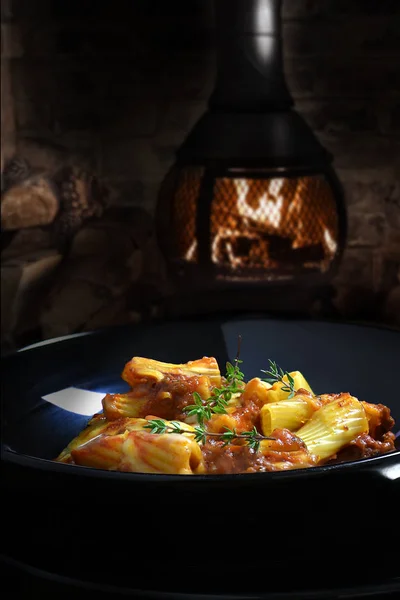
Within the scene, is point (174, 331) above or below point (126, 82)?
below

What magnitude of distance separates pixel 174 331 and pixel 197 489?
58 centimetres

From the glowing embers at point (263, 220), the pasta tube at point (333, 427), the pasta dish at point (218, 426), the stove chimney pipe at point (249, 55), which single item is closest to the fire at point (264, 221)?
the glowing embers at point (263, 220)

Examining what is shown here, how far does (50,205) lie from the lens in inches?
96.5

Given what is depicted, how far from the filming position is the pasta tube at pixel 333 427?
931 mm

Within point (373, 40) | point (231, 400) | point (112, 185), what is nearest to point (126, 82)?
point (112, 185)

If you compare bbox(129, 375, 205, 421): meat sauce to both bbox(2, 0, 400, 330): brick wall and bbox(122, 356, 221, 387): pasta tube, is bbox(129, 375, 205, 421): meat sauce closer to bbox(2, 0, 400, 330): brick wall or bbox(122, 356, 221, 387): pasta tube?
bbox(122, 356, 221, 387): pasta tube

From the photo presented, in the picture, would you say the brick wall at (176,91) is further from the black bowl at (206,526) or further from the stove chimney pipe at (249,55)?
the black bowl at (206,526)

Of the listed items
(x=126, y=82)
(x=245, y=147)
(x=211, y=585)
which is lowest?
(x=211, y=585)

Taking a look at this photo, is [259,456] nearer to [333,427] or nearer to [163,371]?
[333,427]

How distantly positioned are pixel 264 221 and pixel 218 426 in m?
1.40

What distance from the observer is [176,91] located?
250 cm

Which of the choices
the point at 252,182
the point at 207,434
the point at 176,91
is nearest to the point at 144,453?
the point at 207,434

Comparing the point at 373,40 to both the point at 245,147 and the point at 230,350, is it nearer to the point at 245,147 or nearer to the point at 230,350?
the point at 245,147

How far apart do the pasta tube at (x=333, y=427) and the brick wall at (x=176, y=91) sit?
1.56m
